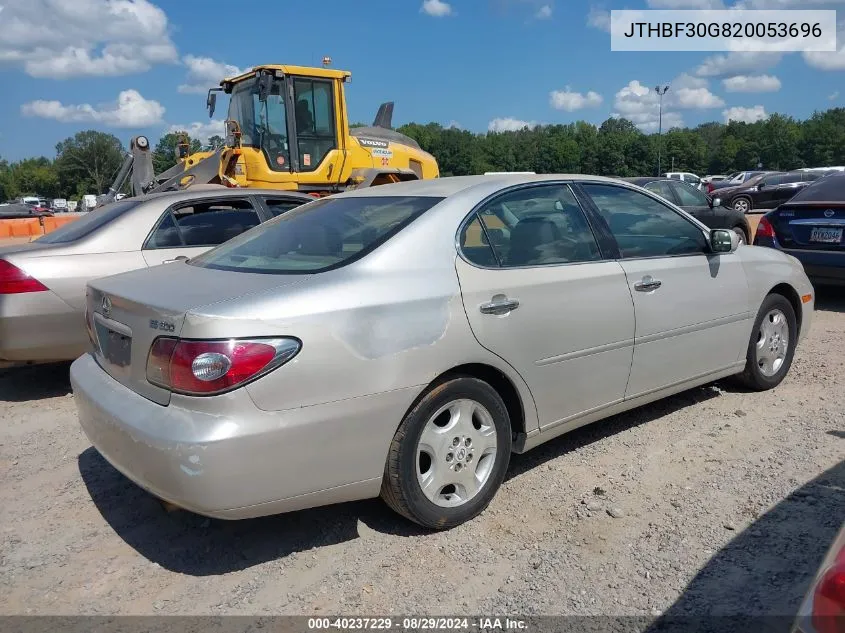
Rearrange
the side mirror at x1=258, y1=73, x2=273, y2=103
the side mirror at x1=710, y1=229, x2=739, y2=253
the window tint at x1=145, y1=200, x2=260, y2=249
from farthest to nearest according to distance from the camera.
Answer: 1. the side mirror at x1=258, y1=73, x2=273, y2=103
2. the window tint at x1=145, y1=200, x2=260, y2=249
3. the side mirror at x1=710, y1=229, x2=739, y2=253

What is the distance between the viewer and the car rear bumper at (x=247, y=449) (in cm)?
262

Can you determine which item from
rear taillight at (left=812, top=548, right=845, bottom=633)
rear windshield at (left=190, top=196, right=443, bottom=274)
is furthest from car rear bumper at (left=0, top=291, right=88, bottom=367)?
rear taillight at (left=812, top=548, right=845, bottom=633)

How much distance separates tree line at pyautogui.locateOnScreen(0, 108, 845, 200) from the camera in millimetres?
79875

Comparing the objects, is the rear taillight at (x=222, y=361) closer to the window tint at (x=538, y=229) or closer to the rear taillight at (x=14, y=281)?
the window tint at (x=538, y=229)

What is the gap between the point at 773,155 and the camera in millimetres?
88625

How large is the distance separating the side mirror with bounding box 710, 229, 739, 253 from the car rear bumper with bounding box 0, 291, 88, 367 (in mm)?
4309

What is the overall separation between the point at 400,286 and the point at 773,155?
322 ft

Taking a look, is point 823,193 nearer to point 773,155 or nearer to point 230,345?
point 230,345

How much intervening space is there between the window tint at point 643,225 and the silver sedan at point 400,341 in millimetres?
15

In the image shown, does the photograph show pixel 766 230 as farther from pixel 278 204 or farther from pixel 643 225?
pixel 278 204

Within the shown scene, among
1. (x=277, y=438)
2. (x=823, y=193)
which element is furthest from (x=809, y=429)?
(x=823, y=193)

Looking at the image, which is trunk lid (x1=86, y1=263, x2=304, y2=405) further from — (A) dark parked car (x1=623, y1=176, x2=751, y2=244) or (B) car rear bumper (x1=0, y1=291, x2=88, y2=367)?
(A) dark parked car (x1=623, y1=176, x2=751, y2=244)

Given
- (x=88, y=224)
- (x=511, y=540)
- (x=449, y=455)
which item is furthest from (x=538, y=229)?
(x=88, y=224)

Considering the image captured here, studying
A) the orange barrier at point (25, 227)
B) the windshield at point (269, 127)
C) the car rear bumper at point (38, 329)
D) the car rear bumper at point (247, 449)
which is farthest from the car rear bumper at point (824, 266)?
the orange barrier at point (25, 227)
